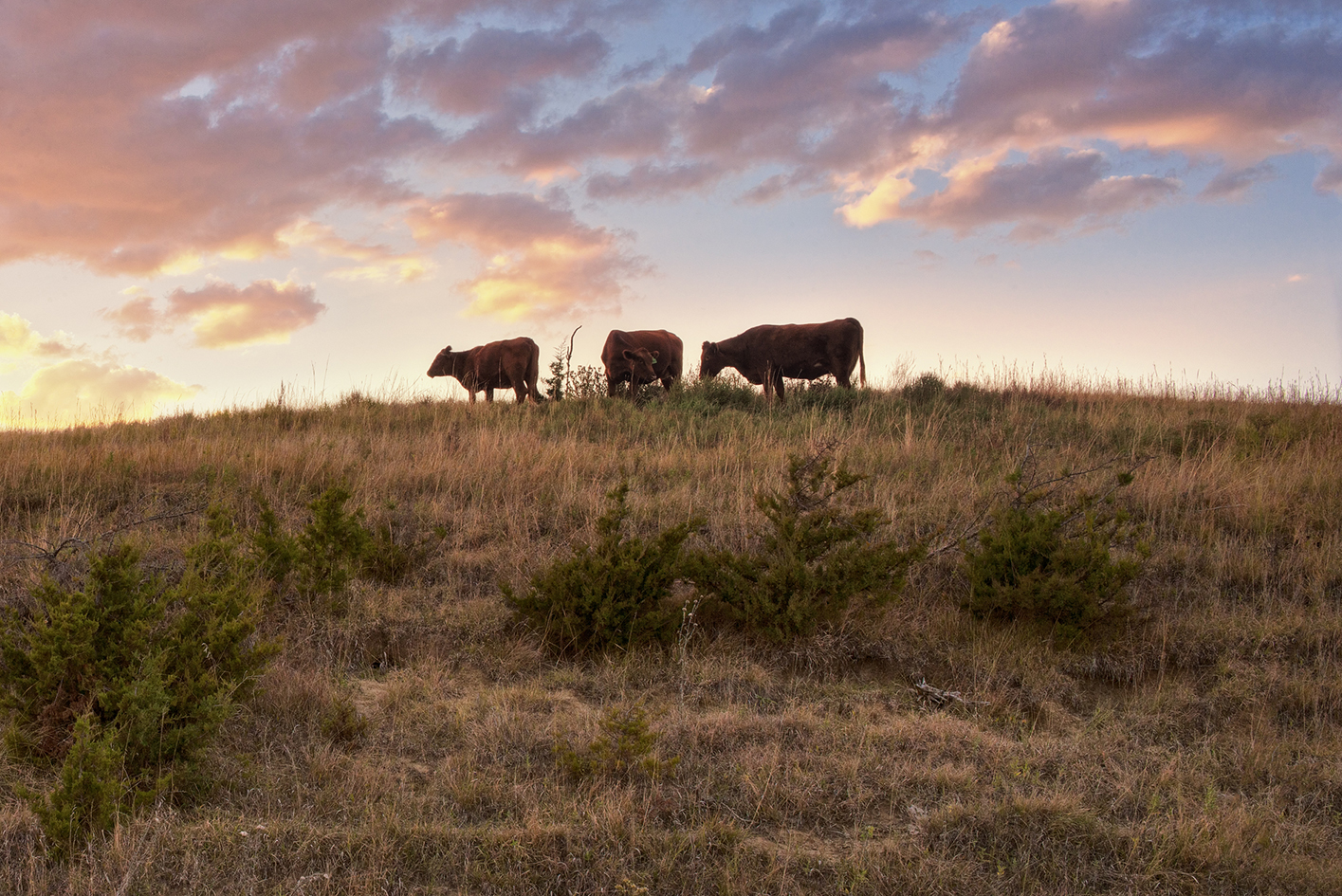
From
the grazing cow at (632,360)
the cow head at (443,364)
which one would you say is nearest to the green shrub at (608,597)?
the grazing cow at (632,360)

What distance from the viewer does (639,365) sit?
61.5 ft

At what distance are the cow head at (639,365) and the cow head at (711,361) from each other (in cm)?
124

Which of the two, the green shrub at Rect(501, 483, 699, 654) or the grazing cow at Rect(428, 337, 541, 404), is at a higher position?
the grazing cow at Rect(428, 337, 541, 404)

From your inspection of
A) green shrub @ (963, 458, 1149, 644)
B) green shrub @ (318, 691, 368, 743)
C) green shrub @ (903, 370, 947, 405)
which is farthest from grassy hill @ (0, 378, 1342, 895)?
green shrub @ (903, 370, 947, 405)

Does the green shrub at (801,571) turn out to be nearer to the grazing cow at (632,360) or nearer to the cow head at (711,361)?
the grazing cow at (632,360)

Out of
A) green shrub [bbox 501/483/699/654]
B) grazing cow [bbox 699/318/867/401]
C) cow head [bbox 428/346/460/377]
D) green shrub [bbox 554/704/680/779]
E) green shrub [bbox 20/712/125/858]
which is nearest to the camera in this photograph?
green shrub [bbox 20/712/125/858]

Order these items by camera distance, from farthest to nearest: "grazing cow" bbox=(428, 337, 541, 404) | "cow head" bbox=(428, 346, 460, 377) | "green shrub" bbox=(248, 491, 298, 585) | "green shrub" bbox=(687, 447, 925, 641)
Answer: "cow head" bbox=(428, 346, 460, 377)
"grazing cow" bbox=(428, 337, 541, 404)
"green shrub" bbox=(248, 491, 298, 585)
"green shrub" bbox=(687, 447, 925, 641)

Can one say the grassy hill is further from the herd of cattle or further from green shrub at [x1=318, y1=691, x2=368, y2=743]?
the herd of cattle

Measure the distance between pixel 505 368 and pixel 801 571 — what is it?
15.3 m

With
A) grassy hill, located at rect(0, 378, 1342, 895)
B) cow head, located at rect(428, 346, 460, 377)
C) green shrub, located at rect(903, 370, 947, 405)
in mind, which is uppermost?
cow head, located at rect(428, 346, 460, 377)

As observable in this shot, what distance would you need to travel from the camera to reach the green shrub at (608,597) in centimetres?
595

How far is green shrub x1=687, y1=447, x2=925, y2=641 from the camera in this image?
20.0ft

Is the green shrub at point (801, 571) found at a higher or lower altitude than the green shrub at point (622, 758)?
higher

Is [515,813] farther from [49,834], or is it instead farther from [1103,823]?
[1103,823]
